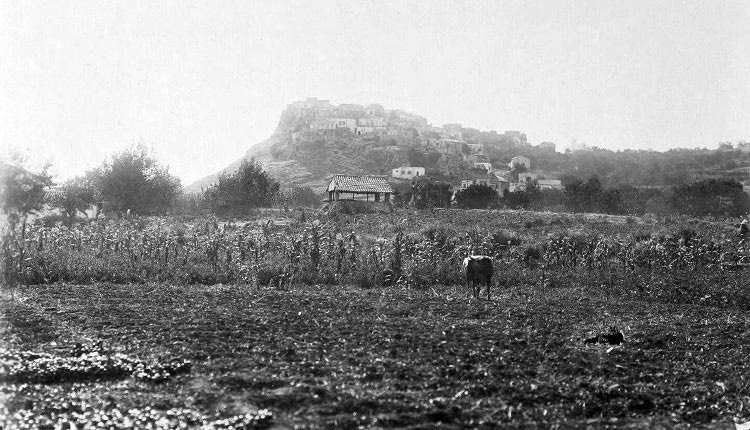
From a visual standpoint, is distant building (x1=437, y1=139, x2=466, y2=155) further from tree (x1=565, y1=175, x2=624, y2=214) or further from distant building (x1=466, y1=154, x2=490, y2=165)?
tree (x1=565, y1=175, x2=624, y2=214)

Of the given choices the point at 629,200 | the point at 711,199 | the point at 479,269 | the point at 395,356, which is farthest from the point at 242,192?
the point at 395,356

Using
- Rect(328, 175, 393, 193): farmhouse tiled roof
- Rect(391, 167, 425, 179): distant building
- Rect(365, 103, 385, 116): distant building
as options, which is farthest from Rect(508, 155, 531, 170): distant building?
Rect(328, 175, 393, 193): farmhouse tiled roof

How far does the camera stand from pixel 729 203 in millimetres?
55156

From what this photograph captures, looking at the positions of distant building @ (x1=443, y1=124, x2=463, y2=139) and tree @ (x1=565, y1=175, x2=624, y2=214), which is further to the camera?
distant building @ (x1=443, y1=124, x2=463, y2=139)

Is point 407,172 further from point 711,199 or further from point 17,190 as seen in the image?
point 17,190

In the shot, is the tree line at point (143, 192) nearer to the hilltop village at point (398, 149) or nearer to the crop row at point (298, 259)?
the crop row at point (298, 259)

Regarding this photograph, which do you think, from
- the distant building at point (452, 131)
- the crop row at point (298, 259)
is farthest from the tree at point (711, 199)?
the distant building at point (452, 131)

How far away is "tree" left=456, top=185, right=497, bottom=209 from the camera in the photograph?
56.6 m

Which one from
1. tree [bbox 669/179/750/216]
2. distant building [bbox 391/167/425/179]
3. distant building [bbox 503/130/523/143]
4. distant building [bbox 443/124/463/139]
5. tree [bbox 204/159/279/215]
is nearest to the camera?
tree [bbox 204/159/279/215]

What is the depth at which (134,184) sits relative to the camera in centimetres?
4394

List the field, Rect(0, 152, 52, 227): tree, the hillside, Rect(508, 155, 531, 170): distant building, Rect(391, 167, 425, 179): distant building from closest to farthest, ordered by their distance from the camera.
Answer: the field
Rect(0, 152, 52, 227): tree
Rect(391, 167, 425, 179): distant building
the hillside
Rect(508, 155, 531, 170): distant building

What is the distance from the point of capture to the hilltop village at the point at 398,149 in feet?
327

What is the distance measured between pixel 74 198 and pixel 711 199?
48.7 metres

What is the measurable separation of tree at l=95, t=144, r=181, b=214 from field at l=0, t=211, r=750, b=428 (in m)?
27.3
